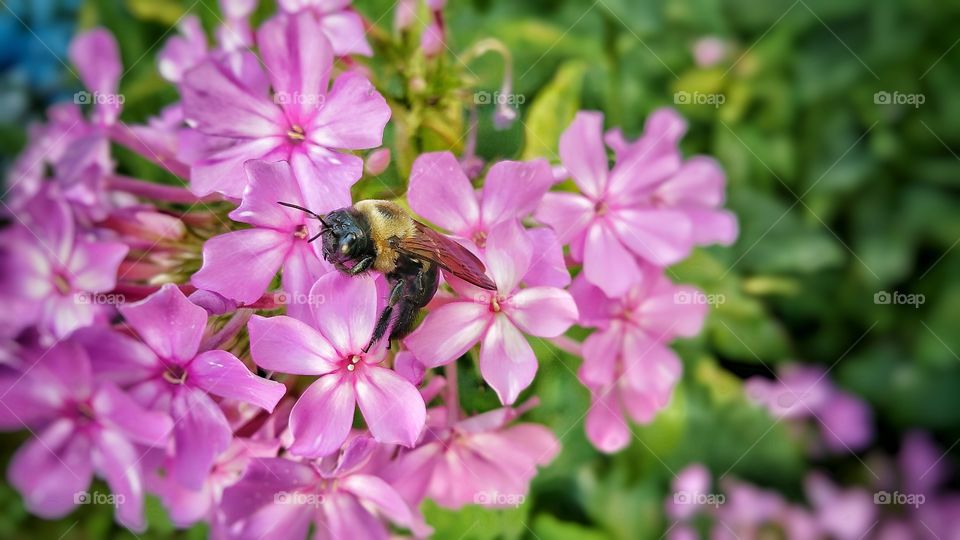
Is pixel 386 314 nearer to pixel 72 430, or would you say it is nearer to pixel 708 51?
pixel 72 430

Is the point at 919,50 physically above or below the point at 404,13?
above

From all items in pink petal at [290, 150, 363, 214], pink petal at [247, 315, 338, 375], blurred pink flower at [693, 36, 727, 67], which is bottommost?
pink petal at [247, 315, 338, 375]

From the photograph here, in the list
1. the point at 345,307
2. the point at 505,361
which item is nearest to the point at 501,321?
the point at 505,361

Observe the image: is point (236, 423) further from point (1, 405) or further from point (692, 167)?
point (692, 167)

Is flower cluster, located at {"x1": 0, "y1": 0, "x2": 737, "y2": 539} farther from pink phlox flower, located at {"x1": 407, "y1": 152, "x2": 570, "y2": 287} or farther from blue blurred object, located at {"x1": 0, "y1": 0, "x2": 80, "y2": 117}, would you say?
blue blurred object, located at {"x1": 0, "y1": 0, "x2": 80, "y2": 117}

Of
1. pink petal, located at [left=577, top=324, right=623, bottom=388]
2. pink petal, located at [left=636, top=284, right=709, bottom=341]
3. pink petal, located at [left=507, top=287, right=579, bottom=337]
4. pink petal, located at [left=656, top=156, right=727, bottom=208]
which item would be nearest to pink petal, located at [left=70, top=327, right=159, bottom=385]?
pink petal, located at [left=507, top=287, right=579, bottom=337]

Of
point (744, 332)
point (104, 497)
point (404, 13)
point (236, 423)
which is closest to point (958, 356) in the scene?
point (744, 332)
